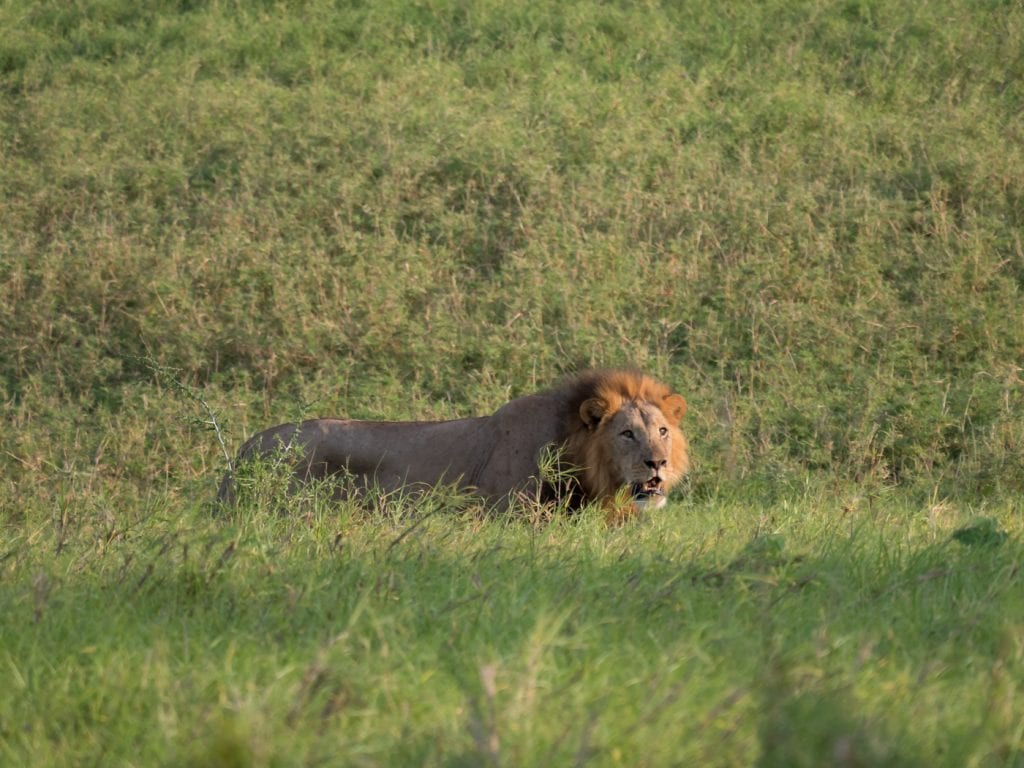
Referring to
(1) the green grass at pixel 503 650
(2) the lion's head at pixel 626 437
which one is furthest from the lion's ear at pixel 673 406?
(1) the green grass at pixel 503 650

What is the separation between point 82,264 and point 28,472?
292 centimetres

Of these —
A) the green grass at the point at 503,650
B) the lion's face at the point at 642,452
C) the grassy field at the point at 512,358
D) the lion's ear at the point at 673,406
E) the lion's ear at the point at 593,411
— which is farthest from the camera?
the lion's ear at the point at 673,406

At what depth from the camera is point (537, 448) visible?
759 cm

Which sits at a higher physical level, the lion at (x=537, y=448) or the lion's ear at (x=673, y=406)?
the lion's ear at (x=673, y=406)

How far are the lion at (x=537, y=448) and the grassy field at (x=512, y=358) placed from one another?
41 cm

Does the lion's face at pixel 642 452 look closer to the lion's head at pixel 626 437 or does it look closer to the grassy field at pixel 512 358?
the lion's head at pixel 626 437

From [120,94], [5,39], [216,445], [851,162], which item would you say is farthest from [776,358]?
[5,39]

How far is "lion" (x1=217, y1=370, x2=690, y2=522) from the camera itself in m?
7.22

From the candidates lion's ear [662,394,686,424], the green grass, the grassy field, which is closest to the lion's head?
lion's ear [662,394,686,424]

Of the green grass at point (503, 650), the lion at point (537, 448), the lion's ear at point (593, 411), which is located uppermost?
the green grass at point (503, 650)

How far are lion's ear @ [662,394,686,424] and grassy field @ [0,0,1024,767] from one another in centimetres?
54

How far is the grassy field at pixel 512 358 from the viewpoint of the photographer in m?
3.35

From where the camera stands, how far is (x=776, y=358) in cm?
995

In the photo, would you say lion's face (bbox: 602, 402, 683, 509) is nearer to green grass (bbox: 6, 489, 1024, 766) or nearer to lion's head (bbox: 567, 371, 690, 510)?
lion's head (bbox: 567, 371, 690, 510)
